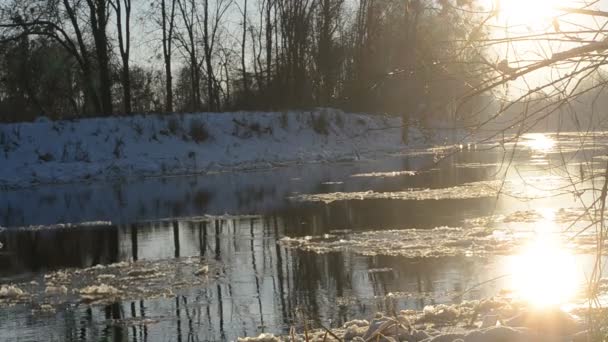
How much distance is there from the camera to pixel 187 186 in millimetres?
25969

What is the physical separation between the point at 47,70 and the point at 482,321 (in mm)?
42556

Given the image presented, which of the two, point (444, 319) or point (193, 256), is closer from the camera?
point (444, 319)

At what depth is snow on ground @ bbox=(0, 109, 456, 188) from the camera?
97.5 feet

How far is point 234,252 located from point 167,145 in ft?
71.8

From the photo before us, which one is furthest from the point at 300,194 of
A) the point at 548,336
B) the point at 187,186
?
the point at 548,336

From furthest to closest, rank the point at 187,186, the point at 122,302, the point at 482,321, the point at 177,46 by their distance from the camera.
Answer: the point at 177,46, the point at 187,186, the point at 122,302, the point at 482,321

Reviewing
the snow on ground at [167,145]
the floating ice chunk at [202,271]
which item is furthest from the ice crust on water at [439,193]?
the floating ice chunk at [202,271]

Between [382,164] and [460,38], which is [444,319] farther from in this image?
[382,164]

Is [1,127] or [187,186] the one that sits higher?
[1,127]

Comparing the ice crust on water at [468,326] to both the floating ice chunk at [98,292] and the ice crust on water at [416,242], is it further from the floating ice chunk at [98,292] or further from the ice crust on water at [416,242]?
the ice crust on water at [416,242]

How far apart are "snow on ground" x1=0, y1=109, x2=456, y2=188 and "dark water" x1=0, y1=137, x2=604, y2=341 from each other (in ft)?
10.4

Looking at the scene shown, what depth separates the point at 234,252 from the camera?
41.8ft

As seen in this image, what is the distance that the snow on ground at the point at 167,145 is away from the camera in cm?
2970

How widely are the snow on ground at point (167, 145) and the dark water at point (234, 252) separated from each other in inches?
125
